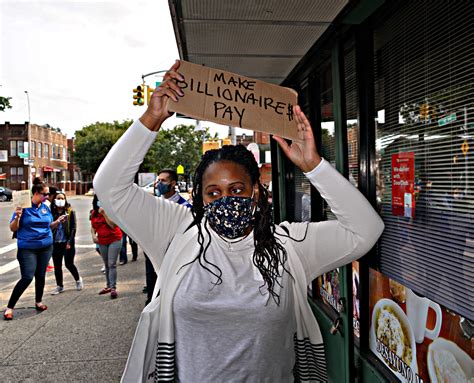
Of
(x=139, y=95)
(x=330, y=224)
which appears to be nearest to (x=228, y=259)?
(x=330, y=224)

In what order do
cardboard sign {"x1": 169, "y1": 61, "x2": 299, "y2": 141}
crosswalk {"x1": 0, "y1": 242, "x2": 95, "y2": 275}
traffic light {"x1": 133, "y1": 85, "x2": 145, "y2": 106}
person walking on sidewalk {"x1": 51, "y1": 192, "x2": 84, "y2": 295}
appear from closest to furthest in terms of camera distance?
cardboard sign {"x1": 169, "y1": 61, "x2": 299, "y2": 141} → person walking on sidewalk {"x1": 51, "y1": 192, "x2": 84, "y2": 295} → crosswalk {"x1": 0, "y1": 242, "x2": 95, "y2": 275} → traffic light {"x1": 133, "y1": 85, "x2": 145, "y2": 106}

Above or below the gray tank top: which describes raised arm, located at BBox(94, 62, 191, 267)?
above

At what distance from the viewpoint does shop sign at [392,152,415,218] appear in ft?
7.16

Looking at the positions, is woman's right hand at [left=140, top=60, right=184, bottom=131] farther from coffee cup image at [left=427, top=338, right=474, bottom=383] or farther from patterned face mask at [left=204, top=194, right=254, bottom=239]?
coffee cup image at [left=427, top=338, right=474, bottom=383]

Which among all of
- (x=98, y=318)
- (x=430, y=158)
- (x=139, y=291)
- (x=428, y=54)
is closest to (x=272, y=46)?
(x=428, y=54)

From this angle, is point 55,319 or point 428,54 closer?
point 428,54

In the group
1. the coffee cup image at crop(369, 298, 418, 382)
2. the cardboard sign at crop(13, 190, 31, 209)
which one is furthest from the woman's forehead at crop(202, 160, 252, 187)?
the cardboard sign at crop(13, 190, 31, 209)

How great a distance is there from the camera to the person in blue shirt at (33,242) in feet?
19.4

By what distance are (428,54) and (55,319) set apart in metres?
5.65

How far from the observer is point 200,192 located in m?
2.02

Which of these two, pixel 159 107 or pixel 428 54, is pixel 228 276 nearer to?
pixel 159 107

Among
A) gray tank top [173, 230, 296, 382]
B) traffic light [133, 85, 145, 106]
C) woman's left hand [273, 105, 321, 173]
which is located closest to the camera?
gray tank top [173, 230, 296, 382]

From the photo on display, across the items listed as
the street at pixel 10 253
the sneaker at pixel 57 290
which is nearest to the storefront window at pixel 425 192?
the sneaker at pixel 57 290

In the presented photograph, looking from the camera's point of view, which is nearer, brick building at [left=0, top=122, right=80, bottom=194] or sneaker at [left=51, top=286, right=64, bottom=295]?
sneaker at [left=51, top=286, right=64, bottom=295]
